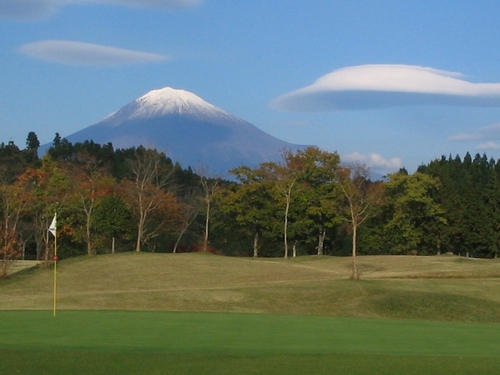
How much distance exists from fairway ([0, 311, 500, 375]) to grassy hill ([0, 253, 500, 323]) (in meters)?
9.54

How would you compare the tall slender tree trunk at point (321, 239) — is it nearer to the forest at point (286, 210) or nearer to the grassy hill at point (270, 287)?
the forest at point (286, 210)

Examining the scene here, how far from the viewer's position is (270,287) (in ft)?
138

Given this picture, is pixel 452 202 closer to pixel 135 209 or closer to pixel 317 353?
pixel 135 209

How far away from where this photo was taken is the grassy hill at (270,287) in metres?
36.3

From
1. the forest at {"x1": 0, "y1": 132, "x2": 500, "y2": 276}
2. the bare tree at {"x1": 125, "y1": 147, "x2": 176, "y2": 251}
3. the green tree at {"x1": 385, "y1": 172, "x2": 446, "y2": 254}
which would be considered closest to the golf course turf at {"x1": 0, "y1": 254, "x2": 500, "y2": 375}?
the bare tree at {"x1": 125, "y1": 147, "x2": 176, "y2": 251}

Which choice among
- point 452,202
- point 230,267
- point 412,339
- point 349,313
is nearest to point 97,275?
point 230,267

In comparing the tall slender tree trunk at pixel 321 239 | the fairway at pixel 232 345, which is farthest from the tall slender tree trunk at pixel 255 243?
the fairway at pixel 232 345

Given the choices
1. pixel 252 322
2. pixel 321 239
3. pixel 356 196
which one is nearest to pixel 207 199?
pixel 321 239

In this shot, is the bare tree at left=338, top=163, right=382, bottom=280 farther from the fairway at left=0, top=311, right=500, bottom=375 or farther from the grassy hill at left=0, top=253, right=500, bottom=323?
the fairway at left=0, top=311, right=500, bottom=375

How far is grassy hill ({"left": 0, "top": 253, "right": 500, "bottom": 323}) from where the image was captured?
36.3m

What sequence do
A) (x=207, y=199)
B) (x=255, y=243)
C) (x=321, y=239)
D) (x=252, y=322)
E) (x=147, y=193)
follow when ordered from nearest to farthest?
(x=252, y=322) → (x=207, y=199) → (x=147, y=193) → (x=321, y=239) → (x=255, y=243)

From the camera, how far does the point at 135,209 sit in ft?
261

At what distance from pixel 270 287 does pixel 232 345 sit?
2448cm

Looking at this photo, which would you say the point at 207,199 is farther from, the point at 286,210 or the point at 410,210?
the point at 410,210
